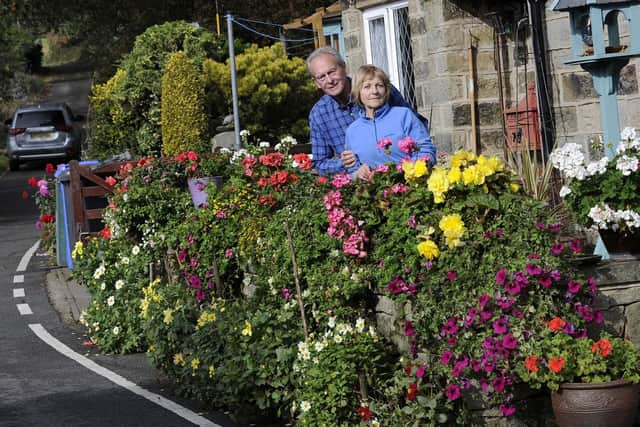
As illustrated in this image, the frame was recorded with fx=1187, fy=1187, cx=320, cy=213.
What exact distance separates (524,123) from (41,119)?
22.1 metres

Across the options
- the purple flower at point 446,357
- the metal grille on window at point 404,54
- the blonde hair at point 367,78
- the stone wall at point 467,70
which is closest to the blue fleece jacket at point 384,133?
the blonde hair at point 367,78

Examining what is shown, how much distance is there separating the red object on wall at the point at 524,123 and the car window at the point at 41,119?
849 inches

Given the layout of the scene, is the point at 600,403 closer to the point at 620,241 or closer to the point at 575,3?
the point at 620,241

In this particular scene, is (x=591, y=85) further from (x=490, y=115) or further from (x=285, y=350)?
(x=285, y=350)

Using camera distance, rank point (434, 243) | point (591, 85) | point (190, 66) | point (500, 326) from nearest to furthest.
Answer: point (500, 326), point (434, 243), point (591, 85), point (190, 66)

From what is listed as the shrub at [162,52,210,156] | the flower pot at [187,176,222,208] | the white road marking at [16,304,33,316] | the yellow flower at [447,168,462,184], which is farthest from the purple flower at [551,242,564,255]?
the shrub at [162,52,210,156]

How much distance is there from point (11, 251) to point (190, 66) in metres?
4.78

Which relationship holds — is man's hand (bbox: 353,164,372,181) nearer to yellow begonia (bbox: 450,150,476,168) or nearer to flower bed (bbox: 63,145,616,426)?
flower bed (bbox: 63,145,616,426)

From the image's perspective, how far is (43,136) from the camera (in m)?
32.1

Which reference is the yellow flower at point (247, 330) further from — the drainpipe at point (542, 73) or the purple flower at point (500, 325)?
the drainpipe at point (542, 73)

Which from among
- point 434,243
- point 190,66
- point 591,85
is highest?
point 190,66

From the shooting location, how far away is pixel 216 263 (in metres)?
9.09

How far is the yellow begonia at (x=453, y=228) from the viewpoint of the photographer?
643cm

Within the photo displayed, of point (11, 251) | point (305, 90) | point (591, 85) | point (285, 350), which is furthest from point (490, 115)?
point (305, 90)
